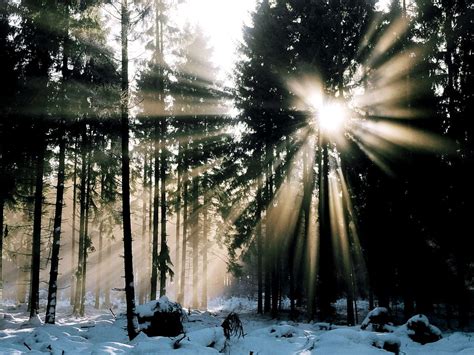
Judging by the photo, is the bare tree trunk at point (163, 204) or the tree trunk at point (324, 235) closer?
the tree trunk at point (324, 235)

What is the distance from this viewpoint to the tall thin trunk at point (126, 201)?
12.2 meters

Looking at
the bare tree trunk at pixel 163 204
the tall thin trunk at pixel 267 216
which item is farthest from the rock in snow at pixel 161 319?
the tall thin trunk at pixel 267 216

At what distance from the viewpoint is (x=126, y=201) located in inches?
Result: 510

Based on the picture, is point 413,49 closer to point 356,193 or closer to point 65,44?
point 356,193

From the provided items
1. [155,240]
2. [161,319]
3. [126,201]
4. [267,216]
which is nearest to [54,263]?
[126,201]

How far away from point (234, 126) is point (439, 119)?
10.3m

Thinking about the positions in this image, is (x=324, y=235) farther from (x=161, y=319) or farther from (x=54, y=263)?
(x=54, y=263)

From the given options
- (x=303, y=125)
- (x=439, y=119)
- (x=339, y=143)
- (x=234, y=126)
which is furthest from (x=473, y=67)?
(x=234, y=126)

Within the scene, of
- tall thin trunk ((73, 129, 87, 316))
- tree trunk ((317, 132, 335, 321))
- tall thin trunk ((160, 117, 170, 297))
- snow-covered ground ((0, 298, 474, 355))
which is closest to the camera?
snow-covered ground ((0, 298, 474, 355))

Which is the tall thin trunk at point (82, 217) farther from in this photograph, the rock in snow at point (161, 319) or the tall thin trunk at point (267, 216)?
the tall thin trunk at point (267, 216)

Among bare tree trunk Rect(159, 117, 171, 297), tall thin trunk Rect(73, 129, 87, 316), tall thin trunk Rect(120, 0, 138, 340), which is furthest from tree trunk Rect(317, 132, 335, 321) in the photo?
tall thin trunk Rect(73, 129, 87, 316)

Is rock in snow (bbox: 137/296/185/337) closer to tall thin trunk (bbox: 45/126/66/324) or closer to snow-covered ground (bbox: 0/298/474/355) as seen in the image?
snow-covered ground (bbox: 0/298/474/355)

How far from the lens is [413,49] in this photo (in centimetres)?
1669

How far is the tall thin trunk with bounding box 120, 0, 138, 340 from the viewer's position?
12170mm
